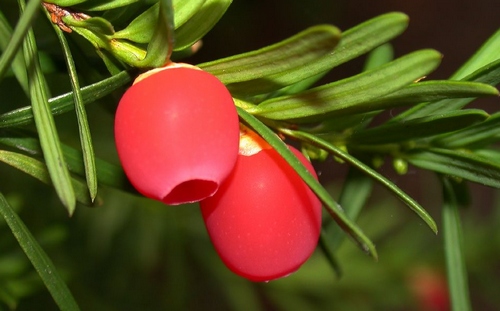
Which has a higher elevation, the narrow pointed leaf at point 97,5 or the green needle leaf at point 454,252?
the narrow pointed leaf at point 97,5

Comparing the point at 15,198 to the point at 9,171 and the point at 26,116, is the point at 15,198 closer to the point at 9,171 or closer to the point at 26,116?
the point at 9,171

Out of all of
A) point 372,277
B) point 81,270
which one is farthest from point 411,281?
point 81,270

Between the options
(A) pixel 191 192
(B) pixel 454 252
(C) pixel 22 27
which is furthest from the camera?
(B) pixel 454 252

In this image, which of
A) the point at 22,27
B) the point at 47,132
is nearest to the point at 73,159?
the point at 47,132

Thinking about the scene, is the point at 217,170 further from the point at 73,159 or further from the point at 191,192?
the point at 73,159

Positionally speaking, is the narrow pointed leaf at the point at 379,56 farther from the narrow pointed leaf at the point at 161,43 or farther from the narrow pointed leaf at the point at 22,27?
the narrow pointed leaf at the point at 22,27

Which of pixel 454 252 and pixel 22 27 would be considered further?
pixel 454 252

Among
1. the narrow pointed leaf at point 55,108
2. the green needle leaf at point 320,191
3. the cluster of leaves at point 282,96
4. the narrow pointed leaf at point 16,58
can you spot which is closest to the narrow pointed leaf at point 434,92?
the cluster of leaves at point 282,96
